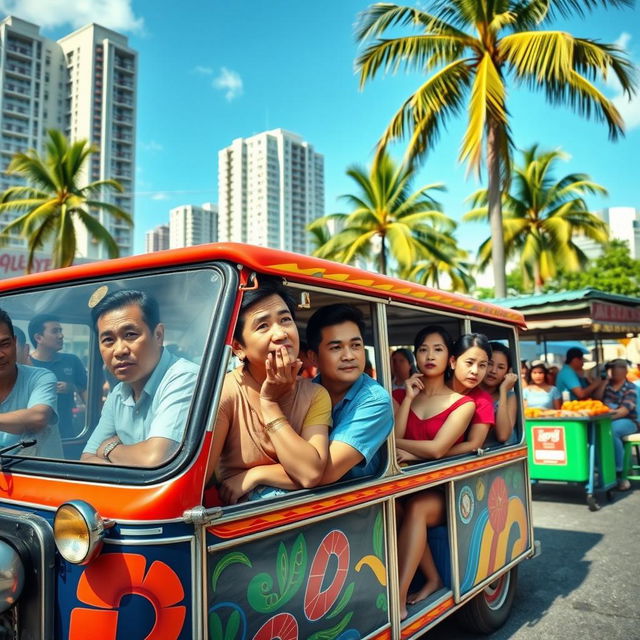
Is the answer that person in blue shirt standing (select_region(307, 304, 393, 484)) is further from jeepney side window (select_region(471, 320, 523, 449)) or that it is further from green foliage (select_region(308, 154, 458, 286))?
green foliage (select_region(308, 154, 458, 286))

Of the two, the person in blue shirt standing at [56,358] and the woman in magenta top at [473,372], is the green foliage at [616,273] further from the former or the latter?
the person in blue shirt standing at [56,358]

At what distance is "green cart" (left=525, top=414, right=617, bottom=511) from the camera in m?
7.53

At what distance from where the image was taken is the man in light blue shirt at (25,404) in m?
2.35

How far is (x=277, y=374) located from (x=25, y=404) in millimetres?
1164

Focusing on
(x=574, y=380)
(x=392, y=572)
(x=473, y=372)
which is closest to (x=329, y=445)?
(x=392, y=572)

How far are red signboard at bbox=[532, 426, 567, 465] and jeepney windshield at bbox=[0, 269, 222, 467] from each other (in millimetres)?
6556

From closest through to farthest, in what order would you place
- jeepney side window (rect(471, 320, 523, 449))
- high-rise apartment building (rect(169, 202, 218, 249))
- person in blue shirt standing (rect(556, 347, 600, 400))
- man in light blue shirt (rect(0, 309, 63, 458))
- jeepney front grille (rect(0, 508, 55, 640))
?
jeepney front grille (rect(0, 508, 55, 640)), man in light blue shirt (rect(0, 309, 63, 458)), jeepney side window (rect(471, 320, 523, 449)), person in blue shirt standing (rect(556, 347, 600, 400)), high-rise apartment building (rect(169, 202, 218, 249))

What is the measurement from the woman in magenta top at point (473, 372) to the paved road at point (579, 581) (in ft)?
4.46

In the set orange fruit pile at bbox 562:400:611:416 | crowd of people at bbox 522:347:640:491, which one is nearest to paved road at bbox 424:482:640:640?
crowd of people at bbox 522:347:640:491

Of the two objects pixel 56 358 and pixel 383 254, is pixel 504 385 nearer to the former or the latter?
pixel 56 358

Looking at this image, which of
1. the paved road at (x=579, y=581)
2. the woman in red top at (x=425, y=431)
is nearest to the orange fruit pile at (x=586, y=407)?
the paved road at (x=579, y=581)

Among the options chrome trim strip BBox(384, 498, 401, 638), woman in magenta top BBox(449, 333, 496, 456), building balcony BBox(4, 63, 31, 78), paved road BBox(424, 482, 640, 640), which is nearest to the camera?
chrome trim strip BBox(384, 498, 401, 638)

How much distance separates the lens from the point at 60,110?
88.4m

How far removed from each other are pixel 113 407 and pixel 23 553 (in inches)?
22.6
